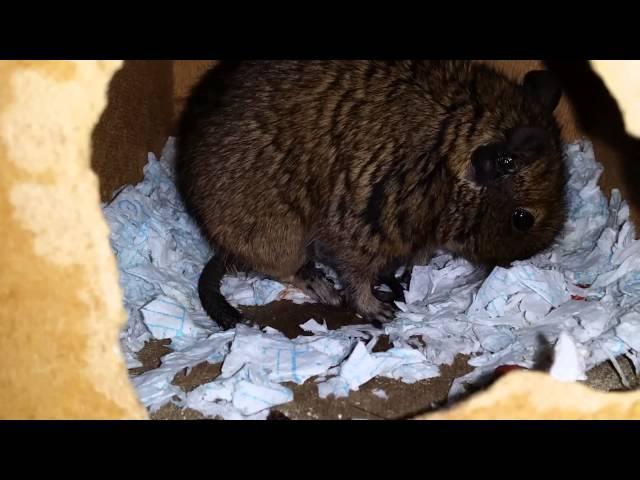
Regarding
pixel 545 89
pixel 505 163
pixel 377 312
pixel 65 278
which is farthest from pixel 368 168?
pixel 65 278

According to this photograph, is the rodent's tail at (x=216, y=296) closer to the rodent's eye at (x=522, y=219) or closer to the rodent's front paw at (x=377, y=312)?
the rodent's front paw at (x=377, y=312)

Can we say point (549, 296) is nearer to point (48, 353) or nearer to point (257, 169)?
point (257, 169)

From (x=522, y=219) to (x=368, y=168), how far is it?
62 centimetres

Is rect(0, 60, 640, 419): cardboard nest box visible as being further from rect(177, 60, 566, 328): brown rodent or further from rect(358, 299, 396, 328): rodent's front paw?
rect(358, 299, 396, 328): rodent's front paw

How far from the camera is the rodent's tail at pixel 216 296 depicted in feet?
9.29

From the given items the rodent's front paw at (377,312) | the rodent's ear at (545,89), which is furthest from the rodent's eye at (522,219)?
the rodent's front paw at (377,312)

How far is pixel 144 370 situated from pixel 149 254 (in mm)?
768

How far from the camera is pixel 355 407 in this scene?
7.38ft

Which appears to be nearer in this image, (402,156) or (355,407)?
(355,407)

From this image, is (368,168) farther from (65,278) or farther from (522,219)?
(65,278)

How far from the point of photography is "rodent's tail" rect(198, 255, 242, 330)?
2830mm

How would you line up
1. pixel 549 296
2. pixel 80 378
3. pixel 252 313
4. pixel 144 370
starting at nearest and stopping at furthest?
pixel 80 378 → pixel 144 370 → pixel 549 296 → pixel 252 313
